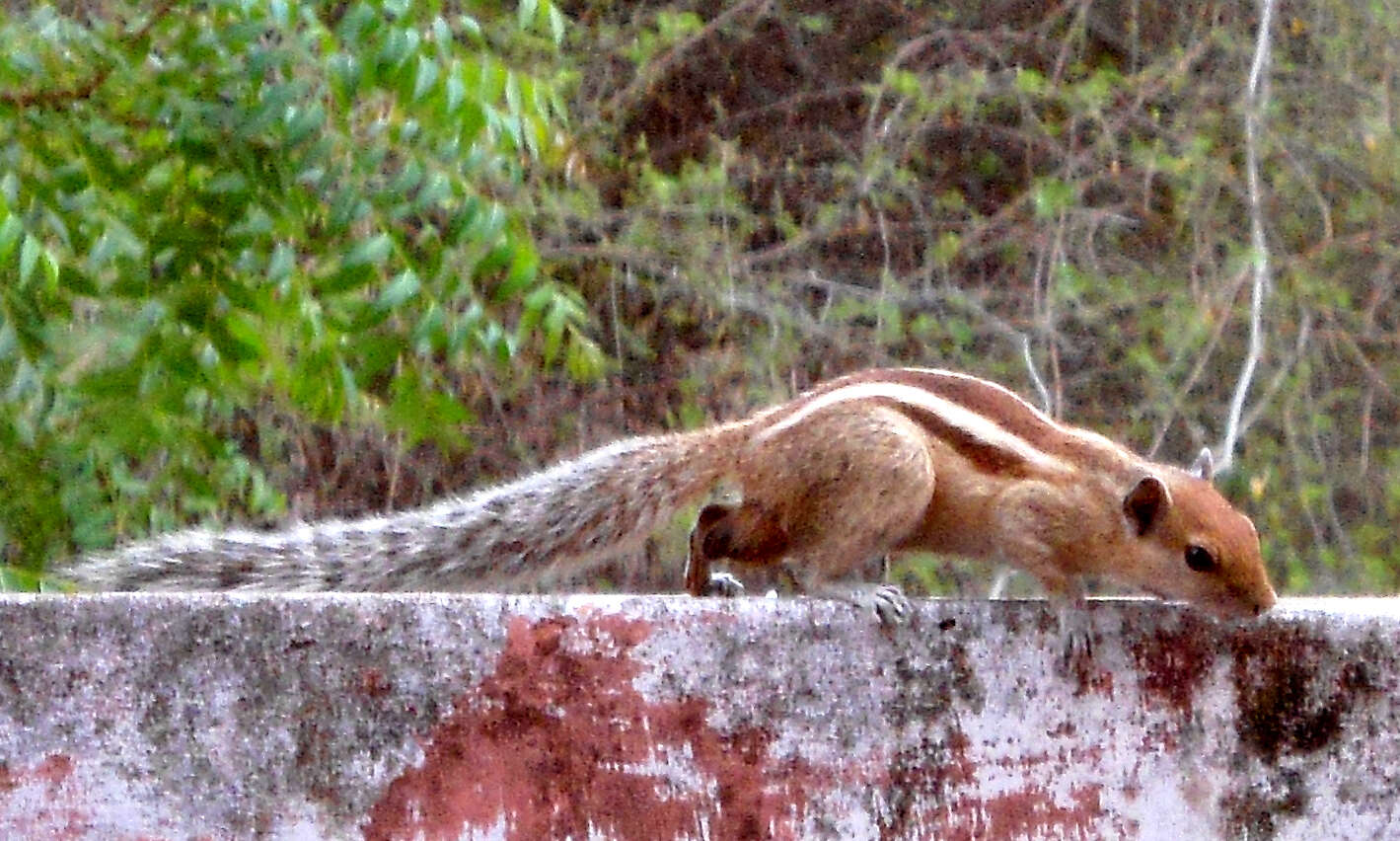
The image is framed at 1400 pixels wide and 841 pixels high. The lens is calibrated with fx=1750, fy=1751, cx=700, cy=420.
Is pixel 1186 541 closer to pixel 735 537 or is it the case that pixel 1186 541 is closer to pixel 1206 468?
pixel 1206 468

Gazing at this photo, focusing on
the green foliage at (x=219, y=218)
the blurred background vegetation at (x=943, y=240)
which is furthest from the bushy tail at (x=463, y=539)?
the blurred background vegetation at (x=943, y=240)

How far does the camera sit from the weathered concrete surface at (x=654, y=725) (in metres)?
1.52

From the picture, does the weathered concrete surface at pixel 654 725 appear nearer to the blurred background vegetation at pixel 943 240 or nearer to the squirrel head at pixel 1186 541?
the squirrel head at pixel 1186 541

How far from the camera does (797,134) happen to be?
19.0 ft

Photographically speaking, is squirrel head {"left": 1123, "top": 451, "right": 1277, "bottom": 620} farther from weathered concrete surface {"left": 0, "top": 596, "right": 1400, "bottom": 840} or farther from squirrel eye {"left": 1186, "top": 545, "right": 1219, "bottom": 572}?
weathered concrete surface {"left": 0, "top": 596, "right": 1400, "bottom": 840}

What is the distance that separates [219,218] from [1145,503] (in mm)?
1774

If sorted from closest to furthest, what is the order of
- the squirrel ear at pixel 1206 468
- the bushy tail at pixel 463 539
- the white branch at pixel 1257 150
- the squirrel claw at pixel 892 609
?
1. the squirrel claw at pixel 892 609
2. the bushy tail at pixel 463 539
3. the squirrel ear at pixel 1206 468
4. the white branch at pixel 1257 150

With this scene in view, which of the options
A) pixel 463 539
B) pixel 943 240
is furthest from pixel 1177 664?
pixel 943 240

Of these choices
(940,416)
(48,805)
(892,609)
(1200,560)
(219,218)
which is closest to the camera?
(48,805)

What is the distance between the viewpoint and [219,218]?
10.3ft

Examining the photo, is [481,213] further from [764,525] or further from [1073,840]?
[1073,840]

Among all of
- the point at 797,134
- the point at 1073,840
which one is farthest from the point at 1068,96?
the point at 1073,840

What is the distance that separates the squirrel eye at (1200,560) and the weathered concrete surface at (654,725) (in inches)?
18.6

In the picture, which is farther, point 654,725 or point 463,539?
point 463,539
